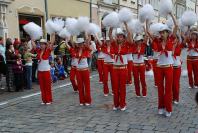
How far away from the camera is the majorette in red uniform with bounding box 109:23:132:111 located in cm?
852

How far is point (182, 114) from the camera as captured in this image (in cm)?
819

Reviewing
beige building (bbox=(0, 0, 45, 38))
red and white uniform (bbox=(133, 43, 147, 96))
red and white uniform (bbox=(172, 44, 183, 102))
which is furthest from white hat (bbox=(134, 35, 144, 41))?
beige building (bbox=(0, 0, 45, 38))

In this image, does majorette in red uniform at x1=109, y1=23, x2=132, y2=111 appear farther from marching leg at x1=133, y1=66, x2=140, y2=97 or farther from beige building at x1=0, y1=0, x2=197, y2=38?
beige building at x1=0, y1=0, x2=197, y2=38

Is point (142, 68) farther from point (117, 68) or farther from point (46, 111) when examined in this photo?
point (46, 111)

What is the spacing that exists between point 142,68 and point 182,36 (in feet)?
4.70

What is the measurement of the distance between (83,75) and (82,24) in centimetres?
129

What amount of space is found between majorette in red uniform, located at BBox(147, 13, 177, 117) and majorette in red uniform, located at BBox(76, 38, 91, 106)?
198cm

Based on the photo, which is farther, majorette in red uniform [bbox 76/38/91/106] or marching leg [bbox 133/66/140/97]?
marching leg [bbox 133/66/140/97]

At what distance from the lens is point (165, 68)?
8055 millimetres

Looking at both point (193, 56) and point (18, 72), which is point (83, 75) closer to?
point (18, 72)

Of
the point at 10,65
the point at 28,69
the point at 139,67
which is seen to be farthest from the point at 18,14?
the point at 139,67

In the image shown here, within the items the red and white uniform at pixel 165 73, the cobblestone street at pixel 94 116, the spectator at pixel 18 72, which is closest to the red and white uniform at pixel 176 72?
the cobblestone street at pixel 94 116

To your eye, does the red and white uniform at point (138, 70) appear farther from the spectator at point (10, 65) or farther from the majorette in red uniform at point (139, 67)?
the spectator at point (10, 65)

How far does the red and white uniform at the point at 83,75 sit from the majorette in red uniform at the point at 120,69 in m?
0.90
